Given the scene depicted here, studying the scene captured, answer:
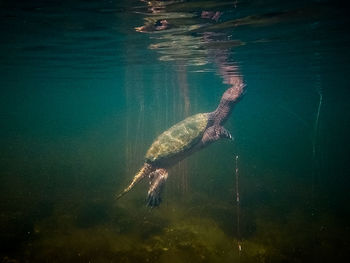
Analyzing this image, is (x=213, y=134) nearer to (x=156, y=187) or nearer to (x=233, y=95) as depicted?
(x=233, y=95)

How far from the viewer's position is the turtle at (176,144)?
1329 cm

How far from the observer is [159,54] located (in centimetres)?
1997

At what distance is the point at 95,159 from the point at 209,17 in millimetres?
27343

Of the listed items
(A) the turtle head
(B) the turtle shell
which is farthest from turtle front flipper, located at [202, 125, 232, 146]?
(A) the turtle head

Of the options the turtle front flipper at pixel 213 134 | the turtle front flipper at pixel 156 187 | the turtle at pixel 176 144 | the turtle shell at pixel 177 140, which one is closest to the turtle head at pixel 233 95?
the turtle at pixel 176 144

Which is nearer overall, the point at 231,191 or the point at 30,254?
the point at 30,254

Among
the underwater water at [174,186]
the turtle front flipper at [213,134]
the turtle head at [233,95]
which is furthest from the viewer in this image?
the turtle head at [233,95]

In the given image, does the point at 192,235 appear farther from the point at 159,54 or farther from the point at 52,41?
the point at 52,41

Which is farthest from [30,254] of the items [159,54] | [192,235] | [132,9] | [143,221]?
[159,54]

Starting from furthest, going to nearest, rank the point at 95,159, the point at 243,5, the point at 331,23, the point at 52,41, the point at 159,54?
the point at 95,159 → the point at 159,54 → the point at 52,41 → the point at 331,23 → the point at 243,5

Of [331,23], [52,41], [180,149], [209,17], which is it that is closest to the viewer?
[209,17]

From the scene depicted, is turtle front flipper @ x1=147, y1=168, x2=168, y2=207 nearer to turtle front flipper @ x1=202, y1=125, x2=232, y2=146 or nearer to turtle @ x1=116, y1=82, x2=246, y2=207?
turtle @ x1=116, y1=82, x2=246, y2=207

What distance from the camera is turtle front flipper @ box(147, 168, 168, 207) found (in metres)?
12.6

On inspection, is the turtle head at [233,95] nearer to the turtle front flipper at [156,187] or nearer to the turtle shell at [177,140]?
the turtle shell at [177,140]
